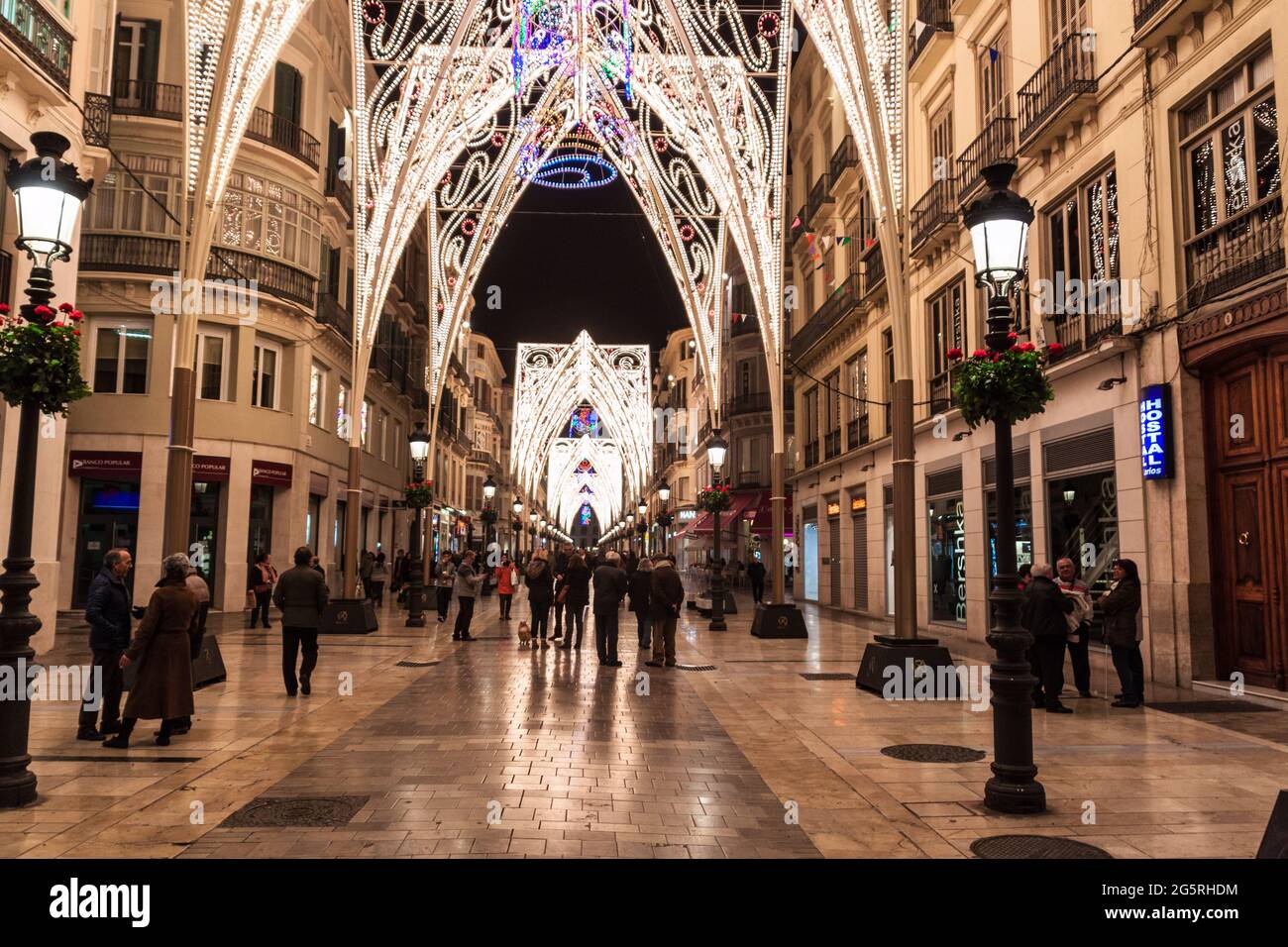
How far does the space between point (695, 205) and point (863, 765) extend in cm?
1818

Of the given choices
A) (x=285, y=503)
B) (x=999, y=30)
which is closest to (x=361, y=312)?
(x=285, y=503)

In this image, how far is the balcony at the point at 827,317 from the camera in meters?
26.7

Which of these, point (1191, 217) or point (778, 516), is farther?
point (778, 516)

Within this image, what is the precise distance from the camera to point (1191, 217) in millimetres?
12305

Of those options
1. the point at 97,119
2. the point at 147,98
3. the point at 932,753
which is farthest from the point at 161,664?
the point at 147,98

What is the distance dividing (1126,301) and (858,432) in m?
13.9


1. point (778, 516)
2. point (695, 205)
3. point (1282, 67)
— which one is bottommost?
point (778, 516)

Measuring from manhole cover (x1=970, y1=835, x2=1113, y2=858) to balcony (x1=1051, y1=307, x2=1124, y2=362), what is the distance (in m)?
9.25

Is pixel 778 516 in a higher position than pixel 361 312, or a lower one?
lower

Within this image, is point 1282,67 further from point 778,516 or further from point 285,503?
point 285,503

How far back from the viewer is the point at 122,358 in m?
24.8

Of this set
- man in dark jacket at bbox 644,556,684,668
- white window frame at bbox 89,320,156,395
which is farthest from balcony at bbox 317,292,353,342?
man in dark jacket at bbox 644,556,684,668

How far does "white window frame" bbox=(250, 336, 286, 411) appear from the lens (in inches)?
1034

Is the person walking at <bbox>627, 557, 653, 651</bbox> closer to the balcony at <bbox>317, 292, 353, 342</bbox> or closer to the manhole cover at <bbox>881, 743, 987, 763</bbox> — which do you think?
the manhole cover at <bbox>881, 743, 987, 763</bbox>
